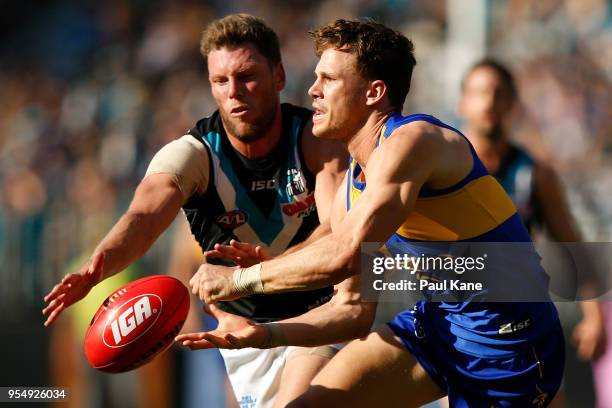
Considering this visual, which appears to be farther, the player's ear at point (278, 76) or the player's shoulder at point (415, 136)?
the player's ear at point (278, 76)

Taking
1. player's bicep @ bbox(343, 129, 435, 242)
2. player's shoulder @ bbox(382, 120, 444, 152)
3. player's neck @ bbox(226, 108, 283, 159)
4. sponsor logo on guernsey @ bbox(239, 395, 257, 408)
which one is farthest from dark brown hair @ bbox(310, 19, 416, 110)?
sponsor logo on guernsey @ bbox(239, 395, 257, 408)

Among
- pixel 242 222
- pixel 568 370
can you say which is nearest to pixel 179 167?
pixel 242 222

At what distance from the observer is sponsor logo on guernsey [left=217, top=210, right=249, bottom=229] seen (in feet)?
19.6

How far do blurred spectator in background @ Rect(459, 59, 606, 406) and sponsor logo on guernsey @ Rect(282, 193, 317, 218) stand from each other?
1.42 meters

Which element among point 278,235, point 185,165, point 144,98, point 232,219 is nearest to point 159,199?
point 185,165

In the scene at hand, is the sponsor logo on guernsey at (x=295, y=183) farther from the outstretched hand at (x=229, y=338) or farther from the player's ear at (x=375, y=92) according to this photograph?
the outstretched hand at (x=229, y=338)

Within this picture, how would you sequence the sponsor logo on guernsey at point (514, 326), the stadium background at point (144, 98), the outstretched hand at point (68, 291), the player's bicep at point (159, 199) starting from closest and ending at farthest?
the sponsor logo on guernsey at point (514, 326)
the outstretched hand at point (68, 291)
the player's bicep at point (159, 199)
the stadium background at point (144, 98)

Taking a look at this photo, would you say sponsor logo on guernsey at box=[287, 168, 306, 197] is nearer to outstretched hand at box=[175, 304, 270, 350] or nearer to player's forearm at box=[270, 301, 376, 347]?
player's forearm at box=[270, 301, 376, 347]

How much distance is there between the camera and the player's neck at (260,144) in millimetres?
5957

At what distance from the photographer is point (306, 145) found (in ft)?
19.6

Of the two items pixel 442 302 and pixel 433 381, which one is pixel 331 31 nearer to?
pixel 442 302

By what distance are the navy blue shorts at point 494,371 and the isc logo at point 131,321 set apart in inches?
46.8

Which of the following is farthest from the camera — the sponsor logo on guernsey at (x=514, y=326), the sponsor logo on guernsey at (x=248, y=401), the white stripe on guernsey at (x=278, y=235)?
the sponsor logo on guernsey at (x=248, y=401)

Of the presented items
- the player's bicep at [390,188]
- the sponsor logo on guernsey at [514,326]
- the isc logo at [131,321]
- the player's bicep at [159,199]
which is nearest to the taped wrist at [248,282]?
the player's bicep at [390,188]
